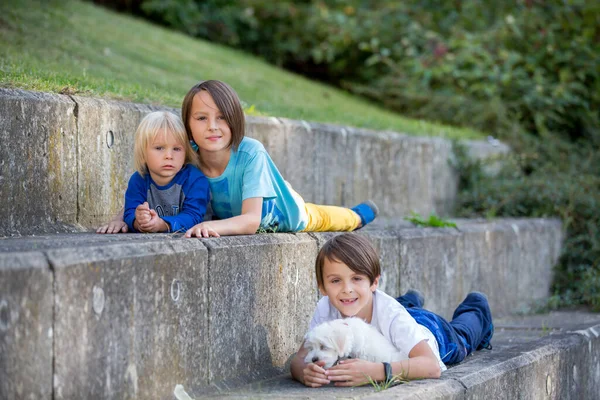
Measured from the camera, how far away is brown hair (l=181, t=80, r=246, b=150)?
14.0 ft

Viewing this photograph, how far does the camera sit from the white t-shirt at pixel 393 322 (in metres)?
3.73

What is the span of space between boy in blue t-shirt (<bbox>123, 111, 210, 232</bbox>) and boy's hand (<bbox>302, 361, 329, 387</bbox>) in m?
0.98

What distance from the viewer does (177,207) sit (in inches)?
169

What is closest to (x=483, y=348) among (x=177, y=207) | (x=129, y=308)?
(x=177, y=207)

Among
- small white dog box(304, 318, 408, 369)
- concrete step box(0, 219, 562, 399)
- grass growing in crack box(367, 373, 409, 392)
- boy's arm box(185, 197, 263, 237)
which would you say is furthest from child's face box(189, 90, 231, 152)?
grass growing in crack box(367, 373, 409, 392)

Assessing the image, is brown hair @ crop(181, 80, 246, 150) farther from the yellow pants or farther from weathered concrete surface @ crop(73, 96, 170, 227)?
the yellow pants

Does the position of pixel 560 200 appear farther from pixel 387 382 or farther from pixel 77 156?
pixel 77 156

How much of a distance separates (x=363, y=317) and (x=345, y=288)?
0.20 metres

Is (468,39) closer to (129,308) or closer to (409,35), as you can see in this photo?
(409,35)

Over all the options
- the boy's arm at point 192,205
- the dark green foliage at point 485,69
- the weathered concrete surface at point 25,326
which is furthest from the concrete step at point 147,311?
the dark green foliage at point 485,69

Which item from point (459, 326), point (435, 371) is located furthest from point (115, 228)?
point (459, 326)

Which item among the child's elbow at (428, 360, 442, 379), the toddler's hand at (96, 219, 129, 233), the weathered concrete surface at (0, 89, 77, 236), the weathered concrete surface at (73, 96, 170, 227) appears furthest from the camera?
the weathered concrete surface at (73, 96, 170, 227)

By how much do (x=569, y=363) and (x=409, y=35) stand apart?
7.38 meters

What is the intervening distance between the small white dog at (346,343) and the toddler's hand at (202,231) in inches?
24.6
